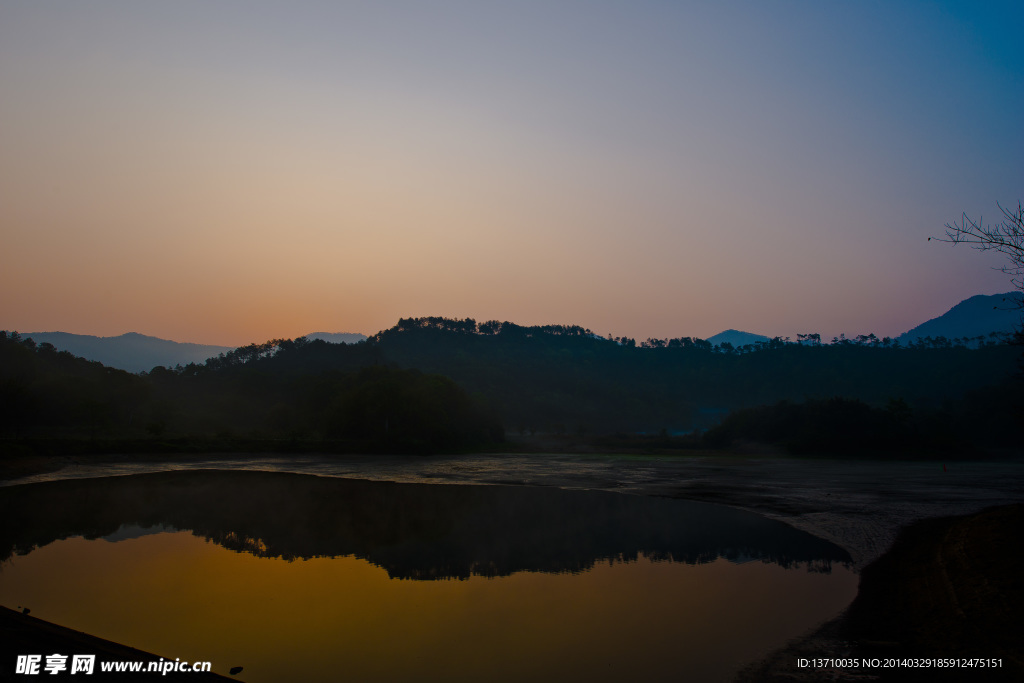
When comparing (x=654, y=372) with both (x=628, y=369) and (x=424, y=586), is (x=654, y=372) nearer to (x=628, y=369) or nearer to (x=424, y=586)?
(x=628, y=369)

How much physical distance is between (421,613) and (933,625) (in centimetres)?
921

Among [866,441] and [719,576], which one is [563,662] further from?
[866,441]

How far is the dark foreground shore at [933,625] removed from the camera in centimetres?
820

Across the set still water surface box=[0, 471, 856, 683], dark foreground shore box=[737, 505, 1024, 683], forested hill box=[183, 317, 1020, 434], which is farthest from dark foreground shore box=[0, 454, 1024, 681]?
forested hill box=[183, 317, 1020, 434]

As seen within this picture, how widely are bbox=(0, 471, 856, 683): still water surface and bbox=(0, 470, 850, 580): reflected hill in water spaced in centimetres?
11

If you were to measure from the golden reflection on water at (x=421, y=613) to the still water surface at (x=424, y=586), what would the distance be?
0.05 metres

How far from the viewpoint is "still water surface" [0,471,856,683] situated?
365 inches

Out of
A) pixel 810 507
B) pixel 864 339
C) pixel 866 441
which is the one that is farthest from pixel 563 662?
pixel 864 339

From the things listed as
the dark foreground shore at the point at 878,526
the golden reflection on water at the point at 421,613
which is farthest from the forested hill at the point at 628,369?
the golden reflection on water at the point at 421,613

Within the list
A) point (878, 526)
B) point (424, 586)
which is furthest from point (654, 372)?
point (424, 586)

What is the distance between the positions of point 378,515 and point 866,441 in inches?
2721

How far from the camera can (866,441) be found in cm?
7062

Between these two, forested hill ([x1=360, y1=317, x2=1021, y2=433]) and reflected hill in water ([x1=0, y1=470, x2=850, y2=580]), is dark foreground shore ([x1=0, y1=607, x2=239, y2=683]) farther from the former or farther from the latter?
forested hill ([x1=360, y1=317, x2=1021, y2=433])

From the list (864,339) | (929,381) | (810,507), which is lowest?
(810,507)
